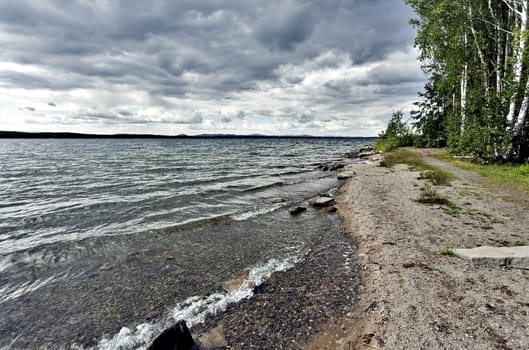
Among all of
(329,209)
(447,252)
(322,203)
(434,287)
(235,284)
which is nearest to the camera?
(434,287)

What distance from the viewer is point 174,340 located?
4.01 meters

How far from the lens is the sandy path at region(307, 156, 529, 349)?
4012mm

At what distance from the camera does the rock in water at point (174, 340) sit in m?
3.85

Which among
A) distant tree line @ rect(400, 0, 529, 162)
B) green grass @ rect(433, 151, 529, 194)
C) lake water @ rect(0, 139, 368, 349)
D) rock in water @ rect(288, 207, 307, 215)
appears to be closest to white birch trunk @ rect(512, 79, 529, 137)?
distant tree line @ rect(400, 0, 529, 162)

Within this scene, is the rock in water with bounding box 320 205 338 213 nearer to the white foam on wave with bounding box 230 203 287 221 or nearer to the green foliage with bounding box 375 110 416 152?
the white foam on wave with bounding box 230 203 287 221

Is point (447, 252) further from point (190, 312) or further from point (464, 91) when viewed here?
point (464, 91)

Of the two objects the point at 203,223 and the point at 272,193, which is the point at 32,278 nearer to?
the point at 203,223

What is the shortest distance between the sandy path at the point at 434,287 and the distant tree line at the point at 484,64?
1426 centimetres

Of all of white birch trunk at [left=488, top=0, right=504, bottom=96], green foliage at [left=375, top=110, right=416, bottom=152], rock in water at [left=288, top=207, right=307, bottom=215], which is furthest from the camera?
green foliage at [left=375, top=110, right=416, bottom=152]

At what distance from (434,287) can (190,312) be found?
5.26 m

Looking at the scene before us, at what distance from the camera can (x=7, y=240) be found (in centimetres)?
973

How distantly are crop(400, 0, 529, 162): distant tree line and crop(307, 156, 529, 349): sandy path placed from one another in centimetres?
1426

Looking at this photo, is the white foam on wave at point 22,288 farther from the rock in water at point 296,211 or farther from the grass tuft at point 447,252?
the grass tuft at point 447,252

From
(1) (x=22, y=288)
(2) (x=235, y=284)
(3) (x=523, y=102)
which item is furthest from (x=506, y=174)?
(1) (x=22, y=288)
